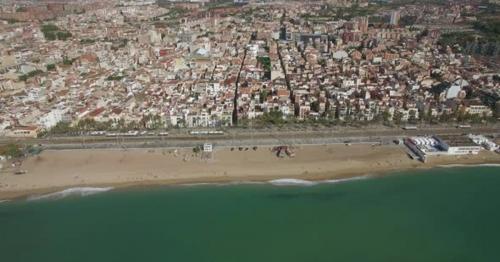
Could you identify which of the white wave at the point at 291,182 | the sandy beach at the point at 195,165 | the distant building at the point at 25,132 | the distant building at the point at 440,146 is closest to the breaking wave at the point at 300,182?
the white wave at the point at 291,182

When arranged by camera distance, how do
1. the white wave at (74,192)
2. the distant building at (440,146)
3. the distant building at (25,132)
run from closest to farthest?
the white wave at (74,192)
the distant building at (440,146)
the distant building at (25,132)

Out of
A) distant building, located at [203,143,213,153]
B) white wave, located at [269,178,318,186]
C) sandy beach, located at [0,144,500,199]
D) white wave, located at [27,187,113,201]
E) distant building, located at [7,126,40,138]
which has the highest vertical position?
distant building, located at [7,126,40,138]

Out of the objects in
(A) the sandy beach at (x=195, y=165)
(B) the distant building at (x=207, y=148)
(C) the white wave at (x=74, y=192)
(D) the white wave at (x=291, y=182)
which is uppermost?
(B) the distant building at (x=207, y=148)

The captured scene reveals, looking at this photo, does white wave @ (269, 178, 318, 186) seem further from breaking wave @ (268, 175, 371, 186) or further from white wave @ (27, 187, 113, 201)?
white wave @ (27, 187, 113, 201)

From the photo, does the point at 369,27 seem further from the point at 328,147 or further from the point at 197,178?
the point at 197,178

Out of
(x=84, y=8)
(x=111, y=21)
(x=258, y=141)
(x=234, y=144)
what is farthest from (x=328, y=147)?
(x=84, y=8)

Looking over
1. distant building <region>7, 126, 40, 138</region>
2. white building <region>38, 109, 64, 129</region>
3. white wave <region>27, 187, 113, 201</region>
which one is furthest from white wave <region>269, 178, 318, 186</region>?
A: distant building <region>7, 126, 40, 138</region>

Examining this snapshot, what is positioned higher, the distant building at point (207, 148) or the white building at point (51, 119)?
the white building at point (51, 119)

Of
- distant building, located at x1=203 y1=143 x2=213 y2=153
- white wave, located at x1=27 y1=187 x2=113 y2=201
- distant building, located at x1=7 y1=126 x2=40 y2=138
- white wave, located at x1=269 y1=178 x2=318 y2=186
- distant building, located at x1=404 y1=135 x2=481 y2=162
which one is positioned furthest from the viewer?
distant building, located at x1=7 y1=126 x2=40 y2=138

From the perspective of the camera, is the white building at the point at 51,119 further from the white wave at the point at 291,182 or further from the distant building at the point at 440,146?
the distant building at the point at 440,146
